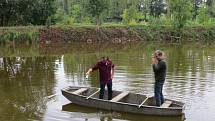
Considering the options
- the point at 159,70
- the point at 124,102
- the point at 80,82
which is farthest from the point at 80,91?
the point at 80,82

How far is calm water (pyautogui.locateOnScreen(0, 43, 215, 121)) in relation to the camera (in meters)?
15.7

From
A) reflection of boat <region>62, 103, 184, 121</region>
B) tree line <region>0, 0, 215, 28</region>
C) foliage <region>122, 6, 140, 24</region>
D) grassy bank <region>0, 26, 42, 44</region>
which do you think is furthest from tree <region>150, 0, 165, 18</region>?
reflection of boat <region>62, 103, 184, 121</region>

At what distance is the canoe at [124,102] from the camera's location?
49.5ft

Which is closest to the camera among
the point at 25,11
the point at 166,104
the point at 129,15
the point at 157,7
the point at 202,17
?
the point at 166,104

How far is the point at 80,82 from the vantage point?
73.3 feet

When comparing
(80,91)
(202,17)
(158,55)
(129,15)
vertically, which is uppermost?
(129,15)

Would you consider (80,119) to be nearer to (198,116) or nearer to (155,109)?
(155,109)

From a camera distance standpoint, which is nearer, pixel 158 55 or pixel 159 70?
pixel 158 55

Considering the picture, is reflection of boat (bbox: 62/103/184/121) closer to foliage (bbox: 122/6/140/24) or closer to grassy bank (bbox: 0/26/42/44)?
grassy bank (bbox: 0/26/42/44)

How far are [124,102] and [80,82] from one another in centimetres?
594

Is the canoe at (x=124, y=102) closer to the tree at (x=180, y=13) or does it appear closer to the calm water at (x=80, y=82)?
the calm water at (x=80, y=82)

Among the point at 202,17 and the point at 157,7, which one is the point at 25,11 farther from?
the point at 157,7

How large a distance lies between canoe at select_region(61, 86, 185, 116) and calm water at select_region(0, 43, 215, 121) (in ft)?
0.73

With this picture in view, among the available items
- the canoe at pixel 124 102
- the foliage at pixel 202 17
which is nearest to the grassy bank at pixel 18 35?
the foliage at pixel 202 17
